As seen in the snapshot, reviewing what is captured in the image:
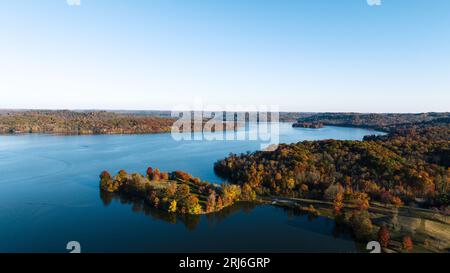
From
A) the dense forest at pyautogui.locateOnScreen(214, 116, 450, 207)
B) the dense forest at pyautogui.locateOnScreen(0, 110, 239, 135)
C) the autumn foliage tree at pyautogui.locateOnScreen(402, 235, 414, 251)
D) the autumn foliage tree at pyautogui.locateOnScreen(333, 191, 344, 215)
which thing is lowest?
the autumn foliage tree at pyautogui.locateOnScreen(402, 235, 414, 251)

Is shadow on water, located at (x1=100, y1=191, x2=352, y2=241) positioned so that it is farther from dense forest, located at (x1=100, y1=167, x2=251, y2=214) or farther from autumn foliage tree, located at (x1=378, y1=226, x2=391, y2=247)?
autumn foliage tree, located at (x1=378, y1=226, x2=391, y2=247)

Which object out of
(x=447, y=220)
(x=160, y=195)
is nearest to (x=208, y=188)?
(x=160, y=195)

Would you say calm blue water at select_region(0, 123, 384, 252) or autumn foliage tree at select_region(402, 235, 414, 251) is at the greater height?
autumn foliage tree at select_region(402, 235, 414, 251)

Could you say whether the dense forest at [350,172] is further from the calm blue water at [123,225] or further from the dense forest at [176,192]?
the calm blue water at [123,225]

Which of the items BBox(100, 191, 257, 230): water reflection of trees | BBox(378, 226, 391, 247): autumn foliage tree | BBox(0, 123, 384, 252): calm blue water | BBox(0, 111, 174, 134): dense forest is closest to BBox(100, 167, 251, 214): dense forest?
BBox(100, 191, 257, 230): water reflection of trees

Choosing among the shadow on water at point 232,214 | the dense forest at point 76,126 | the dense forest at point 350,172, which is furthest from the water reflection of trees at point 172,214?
the dense forest at point 76,126
